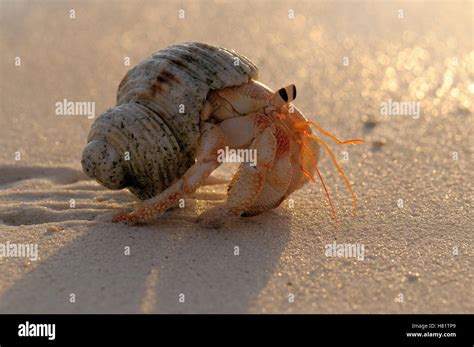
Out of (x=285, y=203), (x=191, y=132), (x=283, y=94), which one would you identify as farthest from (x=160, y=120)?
(x=285, y=203)

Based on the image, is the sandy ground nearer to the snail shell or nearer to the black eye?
the snail shell

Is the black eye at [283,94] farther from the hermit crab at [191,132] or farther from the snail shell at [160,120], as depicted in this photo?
the snail shell at [160,120]

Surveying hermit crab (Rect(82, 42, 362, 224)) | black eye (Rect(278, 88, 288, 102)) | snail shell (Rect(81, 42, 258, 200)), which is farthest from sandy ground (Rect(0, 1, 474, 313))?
black eye (Rect(278, 88, 288, 102))

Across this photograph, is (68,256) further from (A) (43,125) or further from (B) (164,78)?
(A) (43,125)

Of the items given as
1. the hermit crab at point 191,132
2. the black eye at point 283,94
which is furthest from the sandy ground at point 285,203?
the black eye at point 283,94

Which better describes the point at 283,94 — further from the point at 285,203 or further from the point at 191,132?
the point at 285,203
